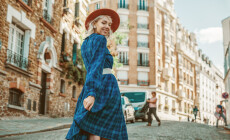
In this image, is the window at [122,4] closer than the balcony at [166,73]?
Yes

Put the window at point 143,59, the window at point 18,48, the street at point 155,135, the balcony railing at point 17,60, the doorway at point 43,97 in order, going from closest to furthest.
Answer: the street at point 155,135, the balcony railing at point 17,60, the window at point 18,48, the doorway at point 43,97, the window at point 143,59

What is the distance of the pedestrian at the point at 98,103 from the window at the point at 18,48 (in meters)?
10.7

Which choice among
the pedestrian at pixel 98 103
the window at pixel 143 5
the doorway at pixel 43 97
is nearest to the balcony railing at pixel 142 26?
the window at pixel 143 5

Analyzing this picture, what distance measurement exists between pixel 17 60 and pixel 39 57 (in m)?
2.12

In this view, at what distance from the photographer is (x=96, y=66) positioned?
295cm

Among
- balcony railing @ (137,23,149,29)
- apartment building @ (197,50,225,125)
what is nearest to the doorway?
balcony railing @ (137,23,149,29)

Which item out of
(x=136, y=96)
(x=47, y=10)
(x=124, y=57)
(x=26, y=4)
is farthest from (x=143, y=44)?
(x=26, y=4)

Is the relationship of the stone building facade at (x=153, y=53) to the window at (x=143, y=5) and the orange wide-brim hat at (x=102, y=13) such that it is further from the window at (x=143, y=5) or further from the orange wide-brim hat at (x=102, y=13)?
the orange wide-brim hat at (x=102, y=13)

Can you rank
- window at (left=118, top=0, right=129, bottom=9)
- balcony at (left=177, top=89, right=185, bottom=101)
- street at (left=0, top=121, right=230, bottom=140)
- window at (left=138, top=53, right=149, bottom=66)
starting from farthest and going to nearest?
balcony at (left=177, top=89, right=185, bottom=101) < window at (left=118, top=0, right=129, bottom=9) < window at (left=138, top=53, right=149, bottom=66) < street at (left=0, top=121, right=230, bottom=140)

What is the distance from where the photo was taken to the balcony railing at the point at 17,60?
42.8 feet

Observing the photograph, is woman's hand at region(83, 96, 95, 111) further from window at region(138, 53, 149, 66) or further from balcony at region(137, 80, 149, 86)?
window at region(138, 53, 149, 66)

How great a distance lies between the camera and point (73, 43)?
73.4ft

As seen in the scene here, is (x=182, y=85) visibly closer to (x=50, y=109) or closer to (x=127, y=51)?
(x=127, y=51)

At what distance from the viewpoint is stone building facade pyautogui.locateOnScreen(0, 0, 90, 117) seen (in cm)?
1280
